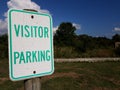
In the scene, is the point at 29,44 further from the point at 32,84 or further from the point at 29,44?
the point at 32,84

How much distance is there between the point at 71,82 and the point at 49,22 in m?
8.54

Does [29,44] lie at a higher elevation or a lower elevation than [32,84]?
higher

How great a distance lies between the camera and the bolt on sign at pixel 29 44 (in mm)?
1285

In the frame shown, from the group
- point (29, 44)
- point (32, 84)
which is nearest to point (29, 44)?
point (29, 44)

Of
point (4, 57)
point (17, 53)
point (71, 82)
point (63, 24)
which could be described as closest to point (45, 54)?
point (17, 53)

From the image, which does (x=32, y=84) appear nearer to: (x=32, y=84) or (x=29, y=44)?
(x=32, y=84)

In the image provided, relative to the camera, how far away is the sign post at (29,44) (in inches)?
50.6

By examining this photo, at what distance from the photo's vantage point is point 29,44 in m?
1.35

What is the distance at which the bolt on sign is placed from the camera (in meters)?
1.29

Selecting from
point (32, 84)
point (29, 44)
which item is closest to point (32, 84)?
point (32, 84)

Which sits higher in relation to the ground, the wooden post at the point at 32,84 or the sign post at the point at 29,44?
the sign post at the point at 29,44

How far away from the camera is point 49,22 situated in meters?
1.51

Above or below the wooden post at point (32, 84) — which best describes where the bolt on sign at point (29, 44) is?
above

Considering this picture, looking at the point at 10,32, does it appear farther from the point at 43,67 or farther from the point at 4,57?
the point at 4,57
